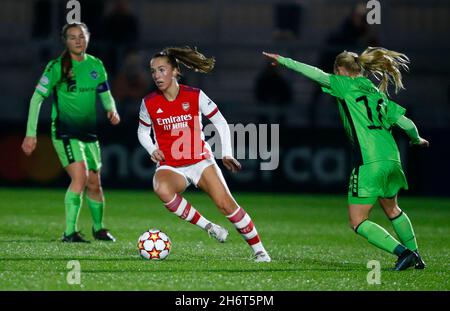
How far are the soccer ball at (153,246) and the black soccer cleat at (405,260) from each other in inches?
76.7

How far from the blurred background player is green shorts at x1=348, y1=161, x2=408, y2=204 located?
96cm

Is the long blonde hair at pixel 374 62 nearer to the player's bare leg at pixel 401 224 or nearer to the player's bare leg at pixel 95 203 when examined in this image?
the player's bare leg at pixel 401 224

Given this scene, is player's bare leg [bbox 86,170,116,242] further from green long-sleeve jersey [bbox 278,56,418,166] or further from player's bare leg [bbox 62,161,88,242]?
green long-sleeve jersey [bbox 278,56,418,166]

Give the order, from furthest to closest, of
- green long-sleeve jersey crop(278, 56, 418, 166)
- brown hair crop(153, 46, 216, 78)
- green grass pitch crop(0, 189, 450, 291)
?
1. brown hair crop(153, 46, 216, 78)
2. green long-sleeve jersey crop(278, 56, 418, 166)
3. green grass pitch crop(0, 189, 450, 291)

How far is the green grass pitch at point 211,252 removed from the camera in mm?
7625

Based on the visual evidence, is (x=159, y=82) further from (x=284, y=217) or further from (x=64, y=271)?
(x=284, y=217)

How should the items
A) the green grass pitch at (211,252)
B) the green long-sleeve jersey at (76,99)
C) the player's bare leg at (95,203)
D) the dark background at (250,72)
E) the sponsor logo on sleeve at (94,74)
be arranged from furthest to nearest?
the dark background at (250,72) → the player's bare leg at (95,203) → the sponsor logo on sleeve at (94,74) → the green long-sleeve jersey at (76,99) → the green grass pitch at (211,252)

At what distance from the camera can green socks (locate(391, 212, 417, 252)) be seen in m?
8.77

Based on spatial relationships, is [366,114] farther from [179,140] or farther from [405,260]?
[179,140]

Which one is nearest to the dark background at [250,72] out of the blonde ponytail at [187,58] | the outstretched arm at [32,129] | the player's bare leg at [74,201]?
the player's bare leg at [74,201]

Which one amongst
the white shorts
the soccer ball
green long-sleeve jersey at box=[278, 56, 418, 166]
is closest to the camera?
green long-sleeve jersey at box=[278, 56, 418, 166]

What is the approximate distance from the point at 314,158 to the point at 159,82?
8.65m

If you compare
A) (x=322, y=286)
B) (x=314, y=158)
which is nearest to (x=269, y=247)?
(x=322, y=286)

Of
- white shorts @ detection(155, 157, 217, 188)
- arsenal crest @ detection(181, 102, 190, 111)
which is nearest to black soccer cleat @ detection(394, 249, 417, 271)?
white shorts @ detection(155, 157, 217, 188)
